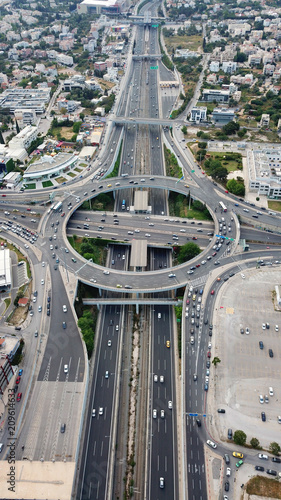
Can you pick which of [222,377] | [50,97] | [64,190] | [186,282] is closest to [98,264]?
[186,282]

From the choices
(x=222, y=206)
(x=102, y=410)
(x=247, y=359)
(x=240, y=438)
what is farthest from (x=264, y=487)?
(x=222, y=206)

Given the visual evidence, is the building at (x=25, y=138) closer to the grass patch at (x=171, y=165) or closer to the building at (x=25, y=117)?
the building at (x=25, y=117)

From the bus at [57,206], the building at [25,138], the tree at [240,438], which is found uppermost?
the building at [25,138]

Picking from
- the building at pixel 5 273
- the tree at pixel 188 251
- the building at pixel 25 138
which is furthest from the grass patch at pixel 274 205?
the building at pixel 25 138

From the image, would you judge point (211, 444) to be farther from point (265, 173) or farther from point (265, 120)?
point (265, 120)

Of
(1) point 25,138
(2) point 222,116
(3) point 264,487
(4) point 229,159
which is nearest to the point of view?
(3) point 264,487

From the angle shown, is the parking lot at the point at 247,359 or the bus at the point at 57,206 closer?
the parking lot at the point at 247,359

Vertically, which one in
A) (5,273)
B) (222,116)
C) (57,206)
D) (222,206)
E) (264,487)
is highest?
(222,116)
